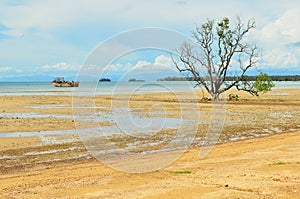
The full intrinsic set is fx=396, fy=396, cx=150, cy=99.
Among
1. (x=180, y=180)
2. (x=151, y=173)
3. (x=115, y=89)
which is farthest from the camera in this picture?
(x=115, y=89)

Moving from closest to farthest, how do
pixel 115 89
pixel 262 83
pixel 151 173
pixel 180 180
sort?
pixel 180 180 → pixel 151 173 → pixel 115 89 → pixel 262 83

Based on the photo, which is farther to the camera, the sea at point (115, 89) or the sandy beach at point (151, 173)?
the sea at point (115, 89)

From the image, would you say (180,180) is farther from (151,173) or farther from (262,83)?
(262,83)

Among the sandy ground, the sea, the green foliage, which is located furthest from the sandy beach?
the green foliage

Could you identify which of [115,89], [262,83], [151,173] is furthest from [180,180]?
[262,83]

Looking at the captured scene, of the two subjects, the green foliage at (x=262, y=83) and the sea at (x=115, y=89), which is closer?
the sea at (x=115, y=89)

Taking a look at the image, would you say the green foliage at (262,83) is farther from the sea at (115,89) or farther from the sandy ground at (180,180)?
the sandy ground at (180,180)

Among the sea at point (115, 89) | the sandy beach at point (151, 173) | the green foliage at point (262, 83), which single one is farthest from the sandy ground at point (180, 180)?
the green foliage at point (262, 83)

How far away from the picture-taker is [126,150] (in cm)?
1494

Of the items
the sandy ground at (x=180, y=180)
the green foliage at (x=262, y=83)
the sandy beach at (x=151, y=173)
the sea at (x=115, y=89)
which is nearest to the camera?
the sandy ground at (x=180, y=180)

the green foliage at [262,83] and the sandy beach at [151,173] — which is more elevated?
the green foliage at [262,83]

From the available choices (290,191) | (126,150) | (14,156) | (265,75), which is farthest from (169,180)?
(265,75)

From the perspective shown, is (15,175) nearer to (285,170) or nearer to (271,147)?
(285,170)

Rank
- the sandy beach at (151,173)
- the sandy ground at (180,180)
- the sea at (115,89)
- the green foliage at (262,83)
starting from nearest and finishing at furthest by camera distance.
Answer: the sandy ground at (180,180), the sandy beach at (151,173), the sea at (115,89), the green foliage at (262,83)
